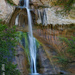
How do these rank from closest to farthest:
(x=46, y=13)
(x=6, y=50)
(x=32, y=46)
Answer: (x=6, y=50)
(x=32, y=46)
(x=46, y=13)

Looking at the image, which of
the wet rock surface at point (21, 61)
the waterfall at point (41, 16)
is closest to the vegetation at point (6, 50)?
the wet rock surface at point (21, 61)

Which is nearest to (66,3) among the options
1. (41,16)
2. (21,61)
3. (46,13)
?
(46,13)

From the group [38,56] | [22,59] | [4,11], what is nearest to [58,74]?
[38,56]

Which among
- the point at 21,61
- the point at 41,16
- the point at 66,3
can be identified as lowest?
the point at 21,61

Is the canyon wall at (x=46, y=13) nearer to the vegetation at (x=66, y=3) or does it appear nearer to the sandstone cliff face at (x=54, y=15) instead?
the sandstone cliff face at (x=54, y=15)

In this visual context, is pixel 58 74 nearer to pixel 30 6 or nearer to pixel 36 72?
pixel 36 72

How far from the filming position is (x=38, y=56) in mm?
14602

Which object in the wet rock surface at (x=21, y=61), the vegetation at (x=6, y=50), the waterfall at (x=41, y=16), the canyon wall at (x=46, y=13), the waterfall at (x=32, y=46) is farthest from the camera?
the waterfall at (x=41, y=16)

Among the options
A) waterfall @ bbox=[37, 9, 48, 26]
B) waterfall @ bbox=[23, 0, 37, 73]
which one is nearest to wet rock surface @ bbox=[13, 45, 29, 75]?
waterfall @ bbox=[23, 0, 37, 73]

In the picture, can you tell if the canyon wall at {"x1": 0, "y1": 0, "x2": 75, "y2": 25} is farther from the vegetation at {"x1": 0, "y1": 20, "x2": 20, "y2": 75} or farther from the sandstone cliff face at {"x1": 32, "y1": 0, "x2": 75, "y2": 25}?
the vegetation at {"x1": 0, "y1": 20, "x2": 20, "y2": 75}

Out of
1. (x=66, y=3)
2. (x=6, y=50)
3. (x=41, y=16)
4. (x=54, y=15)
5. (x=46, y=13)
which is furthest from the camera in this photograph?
(x=41, y=16)

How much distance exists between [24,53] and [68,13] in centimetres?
722

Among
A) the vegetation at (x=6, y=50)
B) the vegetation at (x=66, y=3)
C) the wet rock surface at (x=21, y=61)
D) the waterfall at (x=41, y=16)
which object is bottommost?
the wet rock surface at (x=21, y=61)

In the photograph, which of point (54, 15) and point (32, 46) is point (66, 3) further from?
point (32, 46)
